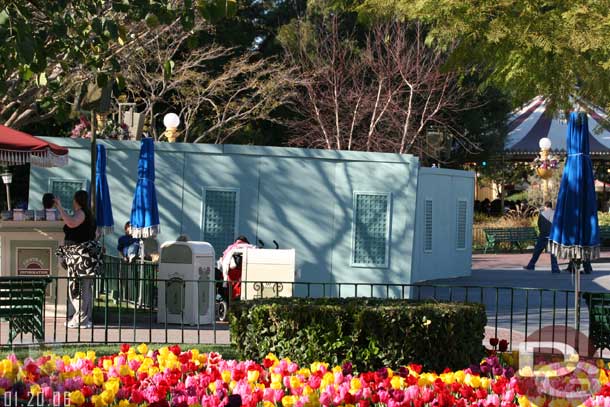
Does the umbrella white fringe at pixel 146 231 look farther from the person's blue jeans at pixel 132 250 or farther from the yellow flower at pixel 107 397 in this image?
the yellow flower at pixel 107 397

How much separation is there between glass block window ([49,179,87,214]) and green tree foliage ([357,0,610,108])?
7424 millimetres

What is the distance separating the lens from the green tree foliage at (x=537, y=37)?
1330 centimetres

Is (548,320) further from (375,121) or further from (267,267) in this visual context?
(375,121)

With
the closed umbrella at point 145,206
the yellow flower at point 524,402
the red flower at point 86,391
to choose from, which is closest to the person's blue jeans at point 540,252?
the closed umbrella at point 145,206

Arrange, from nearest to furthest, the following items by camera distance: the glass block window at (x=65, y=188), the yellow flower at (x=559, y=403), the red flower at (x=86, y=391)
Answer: the yellow flower at (x=559, y=403) → the red flower at (x=86, y=391) → the glass block window at (x=65, y=188)

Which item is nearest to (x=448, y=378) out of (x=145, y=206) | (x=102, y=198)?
(x=145, y=206)

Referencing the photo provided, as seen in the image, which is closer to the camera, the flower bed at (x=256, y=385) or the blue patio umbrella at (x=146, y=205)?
the flower bed at (x=256, y=385)

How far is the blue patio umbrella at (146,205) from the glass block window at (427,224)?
25.4ft

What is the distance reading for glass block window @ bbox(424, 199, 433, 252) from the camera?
2342 centimetres

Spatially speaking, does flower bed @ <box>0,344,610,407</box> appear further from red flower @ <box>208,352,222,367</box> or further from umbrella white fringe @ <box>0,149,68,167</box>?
umbrella white fringe @ <box>0,149,68,167</box>

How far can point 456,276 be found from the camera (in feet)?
83.2

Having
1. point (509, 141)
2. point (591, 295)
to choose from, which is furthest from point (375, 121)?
point (591, 295)

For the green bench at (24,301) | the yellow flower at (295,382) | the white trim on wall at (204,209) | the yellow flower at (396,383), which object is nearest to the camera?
the yellow flower at (295,382)
